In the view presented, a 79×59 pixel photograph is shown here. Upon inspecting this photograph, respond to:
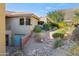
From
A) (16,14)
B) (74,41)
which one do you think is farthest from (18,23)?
(74,41)

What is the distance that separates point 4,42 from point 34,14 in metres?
0.45

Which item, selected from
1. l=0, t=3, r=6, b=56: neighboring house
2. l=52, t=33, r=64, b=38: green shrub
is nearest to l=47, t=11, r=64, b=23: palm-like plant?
l=52, t=33, r=64, b=38: green shrub

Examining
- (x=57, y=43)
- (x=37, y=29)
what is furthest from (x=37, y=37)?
(x=57, y=43)

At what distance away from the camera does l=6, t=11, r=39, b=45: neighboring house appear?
1534 millimetres

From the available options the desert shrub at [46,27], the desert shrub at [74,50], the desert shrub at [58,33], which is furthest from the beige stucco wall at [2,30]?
the desert shrub at [74,50]

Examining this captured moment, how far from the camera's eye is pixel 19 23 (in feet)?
5.07

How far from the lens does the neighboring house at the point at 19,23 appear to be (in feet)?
5.03

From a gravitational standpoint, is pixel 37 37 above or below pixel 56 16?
below

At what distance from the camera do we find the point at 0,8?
1562 mm

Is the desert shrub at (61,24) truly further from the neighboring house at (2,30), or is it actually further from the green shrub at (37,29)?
the neighboring house at (2,30)

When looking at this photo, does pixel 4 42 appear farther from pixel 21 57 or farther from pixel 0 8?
pixel 0 8

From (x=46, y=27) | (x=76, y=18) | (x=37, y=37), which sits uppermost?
(x=76, y=18)

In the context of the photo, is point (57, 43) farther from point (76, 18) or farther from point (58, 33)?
point (76, 18)

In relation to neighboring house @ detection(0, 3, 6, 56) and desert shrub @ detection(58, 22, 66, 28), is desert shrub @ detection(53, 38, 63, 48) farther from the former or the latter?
neighboring house @ detection(0, 3, 6, 56)
